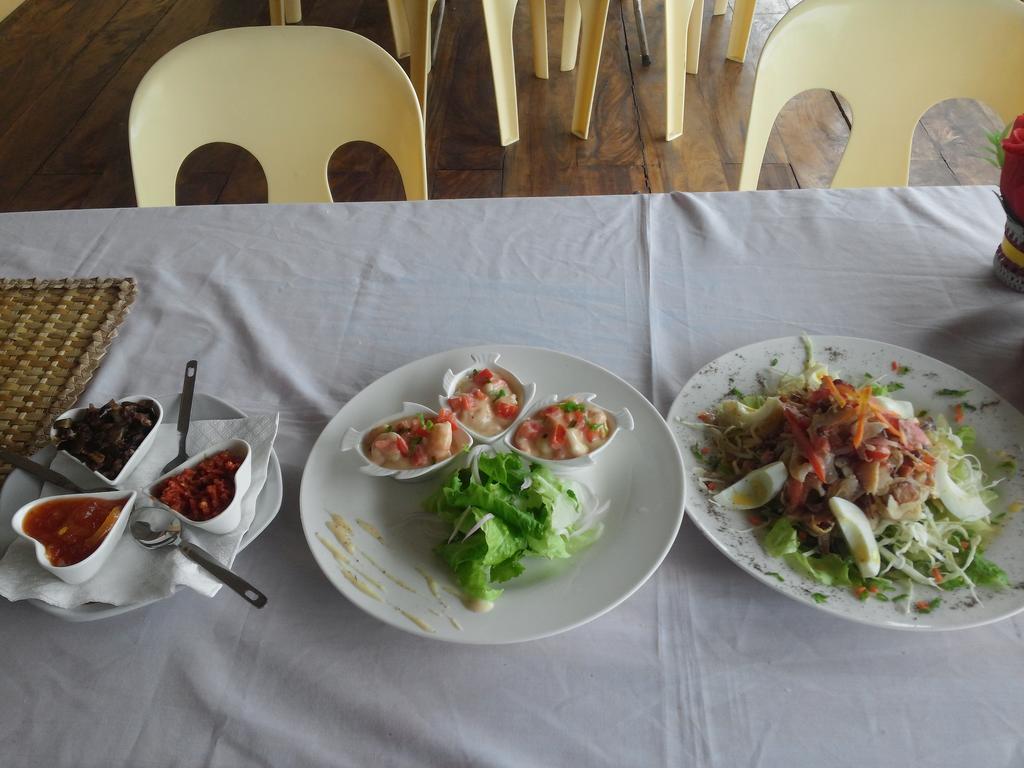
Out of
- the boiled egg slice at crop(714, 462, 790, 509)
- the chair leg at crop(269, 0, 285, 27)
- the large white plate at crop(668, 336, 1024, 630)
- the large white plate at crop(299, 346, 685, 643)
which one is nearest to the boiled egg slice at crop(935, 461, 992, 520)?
the large white plate at crop(668, 336, 1024, 630)

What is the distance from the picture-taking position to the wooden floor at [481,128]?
2748mm

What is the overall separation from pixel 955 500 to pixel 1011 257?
0.45 m

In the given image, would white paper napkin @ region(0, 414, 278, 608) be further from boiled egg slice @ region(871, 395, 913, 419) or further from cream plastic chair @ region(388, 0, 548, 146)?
cream plastic chair @ region(388, 0, 548, 146)

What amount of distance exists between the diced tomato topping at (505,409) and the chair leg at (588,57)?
219cm

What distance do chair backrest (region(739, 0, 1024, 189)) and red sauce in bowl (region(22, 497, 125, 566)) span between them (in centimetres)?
122

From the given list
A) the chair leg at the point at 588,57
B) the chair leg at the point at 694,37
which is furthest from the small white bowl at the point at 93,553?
the chair leg at the point at 694,37

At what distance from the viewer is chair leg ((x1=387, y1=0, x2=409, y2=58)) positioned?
3260mm

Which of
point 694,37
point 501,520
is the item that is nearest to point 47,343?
point 501,520

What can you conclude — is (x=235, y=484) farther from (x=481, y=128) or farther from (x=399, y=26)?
(x=399, y=26)

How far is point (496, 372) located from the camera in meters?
0.94

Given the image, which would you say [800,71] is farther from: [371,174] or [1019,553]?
[371,174]

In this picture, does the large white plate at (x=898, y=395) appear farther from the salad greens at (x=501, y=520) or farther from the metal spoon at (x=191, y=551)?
the metal spoon at (x=191, y=551)

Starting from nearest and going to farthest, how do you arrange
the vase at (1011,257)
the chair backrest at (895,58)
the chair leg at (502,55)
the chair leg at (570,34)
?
the vase at (1011,257)
the chair backrest at (895,58)
the chair leg at (502,55)
the chair leg at (570,34)

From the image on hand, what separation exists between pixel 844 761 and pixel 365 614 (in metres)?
0.45
